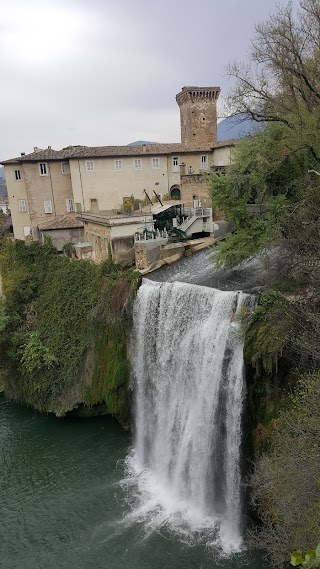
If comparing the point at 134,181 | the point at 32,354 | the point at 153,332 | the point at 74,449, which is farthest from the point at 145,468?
the point at 134,181

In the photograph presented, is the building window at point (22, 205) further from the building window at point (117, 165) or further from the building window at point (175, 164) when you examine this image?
the building window at point (175, 164)

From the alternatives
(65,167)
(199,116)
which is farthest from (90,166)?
(199,116)

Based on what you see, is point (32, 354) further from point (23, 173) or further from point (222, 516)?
point (23, 173)

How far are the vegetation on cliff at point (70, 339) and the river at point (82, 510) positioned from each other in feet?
4.80

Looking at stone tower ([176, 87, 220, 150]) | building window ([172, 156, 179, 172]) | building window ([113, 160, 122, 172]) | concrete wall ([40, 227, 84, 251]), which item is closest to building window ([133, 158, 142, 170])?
building window ([113, 160, 122, 172])

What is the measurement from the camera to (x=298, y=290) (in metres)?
13.9

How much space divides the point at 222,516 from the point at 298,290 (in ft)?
27.2

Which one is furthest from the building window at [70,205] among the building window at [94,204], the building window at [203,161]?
the building window at [203,161]

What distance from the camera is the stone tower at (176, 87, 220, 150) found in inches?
1475

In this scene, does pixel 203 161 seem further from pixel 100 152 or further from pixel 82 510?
pixel 82 510

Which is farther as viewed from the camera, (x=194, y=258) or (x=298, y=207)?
(x=194, y=258)

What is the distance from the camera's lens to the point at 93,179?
33094 mm

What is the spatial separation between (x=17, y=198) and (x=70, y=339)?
16461mm

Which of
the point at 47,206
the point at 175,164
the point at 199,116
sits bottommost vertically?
the point at 47,206
